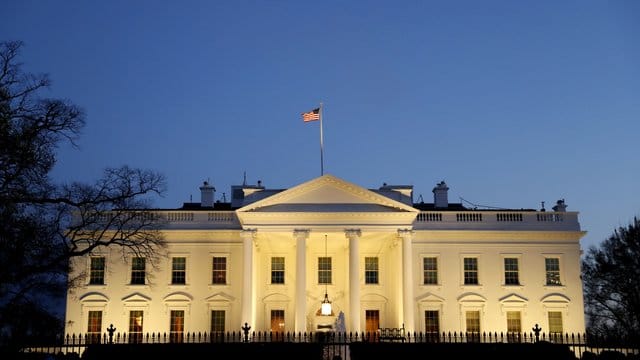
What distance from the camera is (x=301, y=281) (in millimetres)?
35750

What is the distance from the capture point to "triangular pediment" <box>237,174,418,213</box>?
3634 cm

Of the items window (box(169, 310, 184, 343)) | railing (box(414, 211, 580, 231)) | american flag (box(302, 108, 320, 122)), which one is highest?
american flag (box(302, 108, 320, 122))

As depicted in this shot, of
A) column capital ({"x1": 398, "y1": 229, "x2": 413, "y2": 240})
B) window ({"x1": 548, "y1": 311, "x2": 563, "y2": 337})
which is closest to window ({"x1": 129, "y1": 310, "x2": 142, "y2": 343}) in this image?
column capital ({"x1": 398, "y1": 229, "x2": 413, "y2": 240})

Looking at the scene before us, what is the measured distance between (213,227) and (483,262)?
14885mm

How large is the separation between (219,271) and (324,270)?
5815 mm

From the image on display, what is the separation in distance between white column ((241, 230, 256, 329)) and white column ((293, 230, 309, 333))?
2.20m

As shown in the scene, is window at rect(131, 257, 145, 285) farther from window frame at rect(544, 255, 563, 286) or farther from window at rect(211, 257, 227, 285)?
window frame at rect(544, 255, 563, 286)

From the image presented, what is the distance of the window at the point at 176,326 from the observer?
38.3m

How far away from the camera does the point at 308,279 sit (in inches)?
1574

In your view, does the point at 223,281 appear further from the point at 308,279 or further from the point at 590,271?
the point at 590,271

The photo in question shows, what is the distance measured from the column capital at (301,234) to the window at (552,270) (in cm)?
1355

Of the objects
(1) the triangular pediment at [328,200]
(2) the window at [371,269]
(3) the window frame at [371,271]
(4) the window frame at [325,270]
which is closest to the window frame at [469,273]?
(3) the window frame at [371,271]

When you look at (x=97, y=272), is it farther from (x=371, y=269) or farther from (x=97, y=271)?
(x=371, y=269)

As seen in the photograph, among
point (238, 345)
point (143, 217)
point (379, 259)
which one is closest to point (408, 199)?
point (379, 259)
